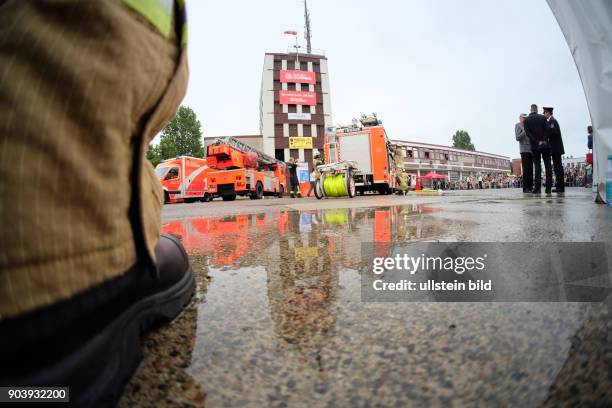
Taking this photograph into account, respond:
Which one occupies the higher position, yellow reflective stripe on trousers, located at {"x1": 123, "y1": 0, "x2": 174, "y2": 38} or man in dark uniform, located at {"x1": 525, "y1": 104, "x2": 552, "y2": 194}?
man in dark uniform, located at {"x1": 525, "y1": 104, "x2": 552, "y2": 194}

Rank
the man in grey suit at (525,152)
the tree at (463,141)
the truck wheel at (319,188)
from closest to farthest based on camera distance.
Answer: the man in grey suit at (525,152), the truck wheel at (319,188), the tree at (463,141)

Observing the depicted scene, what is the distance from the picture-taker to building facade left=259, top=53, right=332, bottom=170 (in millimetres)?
33469

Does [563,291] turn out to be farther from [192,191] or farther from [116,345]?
[192,191]

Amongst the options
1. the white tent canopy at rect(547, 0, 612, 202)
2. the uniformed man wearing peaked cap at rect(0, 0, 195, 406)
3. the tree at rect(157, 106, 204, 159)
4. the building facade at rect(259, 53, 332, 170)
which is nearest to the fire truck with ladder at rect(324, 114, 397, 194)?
the white tent canopy at rect(547, 0, 612, 202)

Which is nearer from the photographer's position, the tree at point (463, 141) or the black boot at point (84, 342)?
the black boot at point (84, 342)

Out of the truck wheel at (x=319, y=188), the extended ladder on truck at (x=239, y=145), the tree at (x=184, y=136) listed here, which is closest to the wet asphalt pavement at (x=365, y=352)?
the truck wheel at (x=319, y=188)

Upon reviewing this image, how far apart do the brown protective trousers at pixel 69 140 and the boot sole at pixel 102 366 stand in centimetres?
8

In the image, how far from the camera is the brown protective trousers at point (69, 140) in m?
0.41

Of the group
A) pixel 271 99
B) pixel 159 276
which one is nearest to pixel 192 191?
pixel 159 276

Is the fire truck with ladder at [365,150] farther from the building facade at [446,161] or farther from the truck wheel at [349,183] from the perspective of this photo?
the building facade at [446,161]

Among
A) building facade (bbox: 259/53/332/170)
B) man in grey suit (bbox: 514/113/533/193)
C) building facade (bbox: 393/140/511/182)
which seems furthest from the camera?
building facade (bbox: 393/140/511/182)

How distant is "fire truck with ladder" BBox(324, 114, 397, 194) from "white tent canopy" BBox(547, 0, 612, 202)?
334 inches

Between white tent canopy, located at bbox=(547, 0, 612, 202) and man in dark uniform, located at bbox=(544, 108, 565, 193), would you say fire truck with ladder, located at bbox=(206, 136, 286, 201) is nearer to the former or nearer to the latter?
→ man in dark uniform, located at bbox=(544, 108, 565, 193)

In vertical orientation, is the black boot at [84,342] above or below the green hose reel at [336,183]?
below
